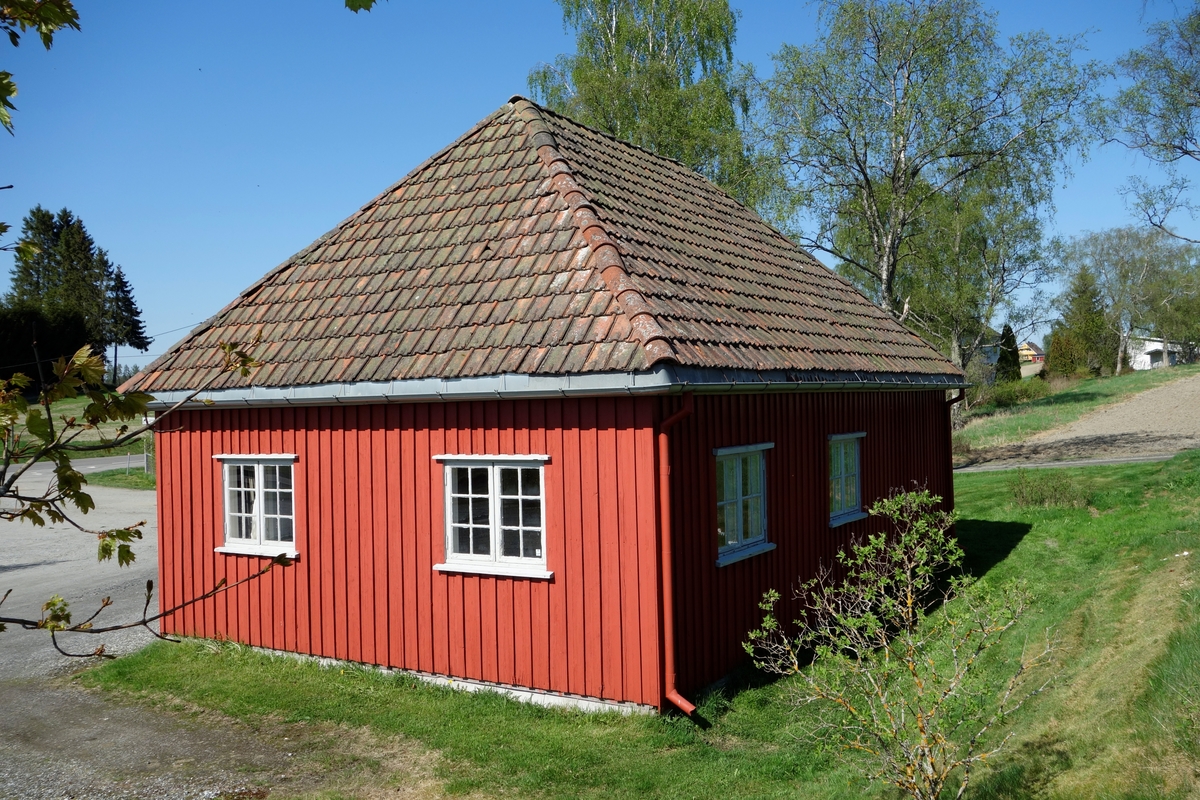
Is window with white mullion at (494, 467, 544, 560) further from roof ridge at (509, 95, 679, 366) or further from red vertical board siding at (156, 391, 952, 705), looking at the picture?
roof ridge at (509, 95, 679, 366)

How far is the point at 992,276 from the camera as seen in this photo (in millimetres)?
35250

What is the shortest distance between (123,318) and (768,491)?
70968 millimetres

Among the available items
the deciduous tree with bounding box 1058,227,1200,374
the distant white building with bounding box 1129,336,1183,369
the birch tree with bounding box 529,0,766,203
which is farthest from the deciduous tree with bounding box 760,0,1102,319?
the distant white building with bounding box 1129,336,1183,369

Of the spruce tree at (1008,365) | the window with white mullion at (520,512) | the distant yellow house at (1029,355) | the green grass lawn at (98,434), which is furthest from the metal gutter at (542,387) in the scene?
the distant yellow house at (1029,355)

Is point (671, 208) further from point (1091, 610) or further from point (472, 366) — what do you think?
point (1091, 610)

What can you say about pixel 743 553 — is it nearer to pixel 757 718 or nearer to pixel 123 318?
pixel 757 718

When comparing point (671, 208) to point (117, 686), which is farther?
point (671, 208)

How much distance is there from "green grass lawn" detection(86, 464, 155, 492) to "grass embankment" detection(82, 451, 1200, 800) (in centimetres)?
2436

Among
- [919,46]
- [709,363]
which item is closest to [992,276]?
[919,46]

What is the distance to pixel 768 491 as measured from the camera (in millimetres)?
9453

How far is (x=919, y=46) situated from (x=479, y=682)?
2082 centimetres

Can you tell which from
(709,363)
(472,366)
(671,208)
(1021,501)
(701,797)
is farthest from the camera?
(1021,501)

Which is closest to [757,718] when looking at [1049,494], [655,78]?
[1049,494]

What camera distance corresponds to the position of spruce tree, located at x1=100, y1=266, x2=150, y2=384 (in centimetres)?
6669
